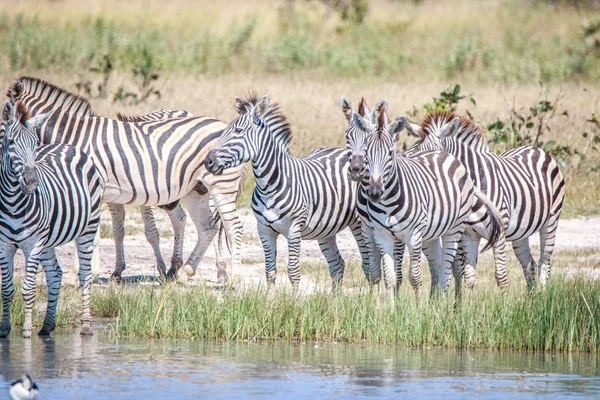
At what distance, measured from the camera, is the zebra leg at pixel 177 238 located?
11836mm

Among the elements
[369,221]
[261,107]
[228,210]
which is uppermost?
[261,107]

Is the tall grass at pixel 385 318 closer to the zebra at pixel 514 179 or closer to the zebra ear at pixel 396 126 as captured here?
the zebra ear at pixel 396 126

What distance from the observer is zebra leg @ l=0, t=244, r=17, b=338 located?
8.30 m

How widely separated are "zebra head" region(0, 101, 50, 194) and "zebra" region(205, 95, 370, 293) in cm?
199

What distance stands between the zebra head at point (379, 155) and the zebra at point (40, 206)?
2.53 m

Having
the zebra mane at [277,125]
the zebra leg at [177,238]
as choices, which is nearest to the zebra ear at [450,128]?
the zebra mane at [277,125]

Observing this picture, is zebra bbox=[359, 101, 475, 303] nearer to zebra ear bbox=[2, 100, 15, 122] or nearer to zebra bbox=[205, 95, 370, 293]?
zebra bbox=[205, 95, 370, 293]

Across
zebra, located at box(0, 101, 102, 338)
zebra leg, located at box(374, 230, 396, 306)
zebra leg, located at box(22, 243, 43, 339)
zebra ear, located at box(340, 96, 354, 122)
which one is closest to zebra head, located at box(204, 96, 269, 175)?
zebra ear, located at box(340, 96, 354, 122)

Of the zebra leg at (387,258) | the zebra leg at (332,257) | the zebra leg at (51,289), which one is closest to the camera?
the zebra leg at (51,289)

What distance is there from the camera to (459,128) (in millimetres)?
10945

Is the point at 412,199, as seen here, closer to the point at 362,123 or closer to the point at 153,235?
the point at 362,123

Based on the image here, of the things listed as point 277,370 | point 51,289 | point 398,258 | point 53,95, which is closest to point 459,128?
point 398,258

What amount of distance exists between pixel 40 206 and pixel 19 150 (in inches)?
21.5

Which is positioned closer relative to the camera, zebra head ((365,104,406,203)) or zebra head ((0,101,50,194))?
zebra head ((0,101,50,194))
